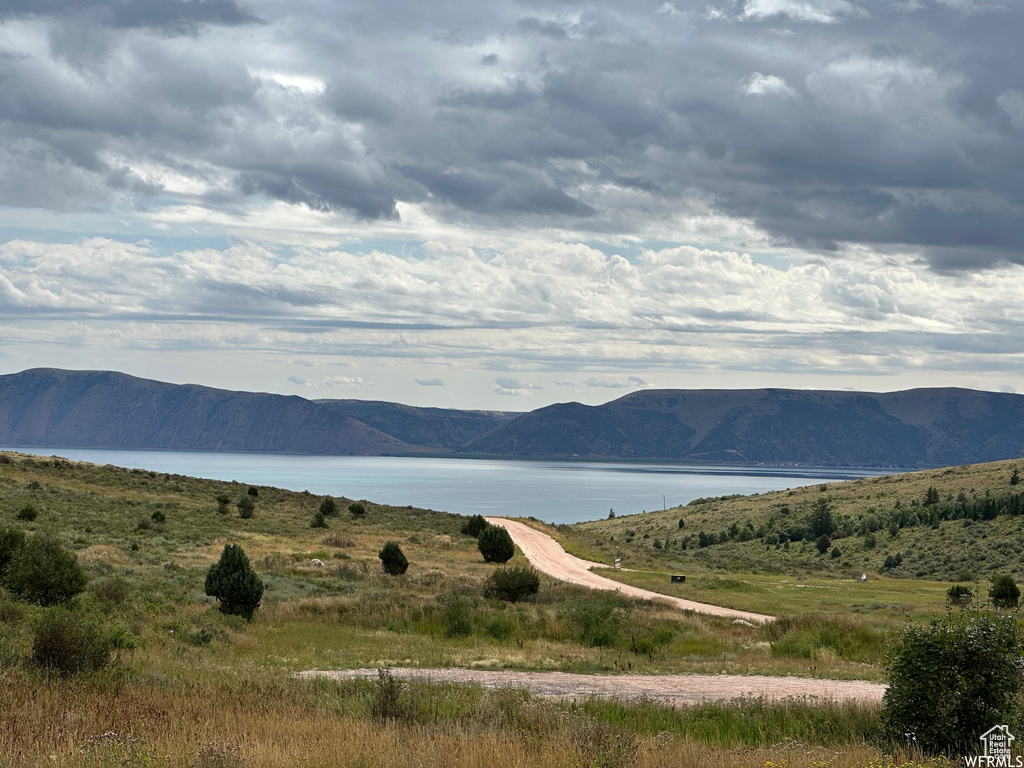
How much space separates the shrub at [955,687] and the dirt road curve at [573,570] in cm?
1837

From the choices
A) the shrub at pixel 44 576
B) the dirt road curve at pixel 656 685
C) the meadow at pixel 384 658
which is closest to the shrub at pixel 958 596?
the meadow at pixel 384 658

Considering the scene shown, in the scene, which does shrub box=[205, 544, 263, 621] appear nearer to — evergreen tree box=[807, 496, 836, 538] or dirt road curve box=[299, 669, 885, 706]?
dirt road curve box=[299, 669, 885, 706]

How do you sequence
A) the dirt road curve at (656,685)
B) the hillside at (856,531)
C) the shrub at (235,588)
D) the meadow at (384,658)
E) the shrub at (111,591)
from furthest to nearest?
the hillside at (856,531)
the shrub at (235,588)
the shrub at (111,591)
the dirt road curve at (656,685)
the meadow at (384,658)

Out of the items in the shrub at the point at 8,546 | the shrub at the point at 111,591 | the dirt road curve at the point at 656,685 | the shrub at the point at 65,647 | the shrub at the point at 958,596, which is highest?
the shrub at the point at 65,647

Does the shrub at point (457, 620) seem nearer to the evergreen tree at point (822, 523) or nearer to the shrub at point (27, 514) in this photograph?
the shrub at point (27, 514)

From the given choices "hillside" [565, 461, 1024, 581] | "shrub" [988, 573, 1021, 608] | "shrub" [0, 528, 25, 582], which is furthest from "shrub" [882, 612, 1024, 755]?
"hillside" [565, 461, 1024, 581]

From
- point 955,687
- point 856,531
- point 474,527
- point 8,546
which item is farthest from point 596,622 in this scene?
point 856,531

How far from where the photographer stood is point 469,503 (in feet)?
598

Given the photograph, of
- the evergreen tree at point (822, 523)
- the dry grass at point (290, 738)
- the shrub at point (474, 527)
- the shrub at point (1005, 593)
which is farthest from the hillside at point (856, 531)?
the dry grass at point (290, 738)

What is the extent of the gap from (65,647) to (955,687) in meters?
10.7

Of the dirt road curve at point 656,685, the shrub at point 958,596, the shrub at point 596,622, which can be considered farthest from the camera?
the shrub at point 958,596

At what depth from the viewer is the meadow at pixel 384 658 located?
8.20 m

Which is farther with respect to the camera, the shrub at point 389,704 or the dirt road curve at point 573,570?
the dirt road curve at point 573,570

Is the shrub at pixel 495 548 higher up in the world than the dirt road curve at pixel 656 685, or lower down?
lower down
